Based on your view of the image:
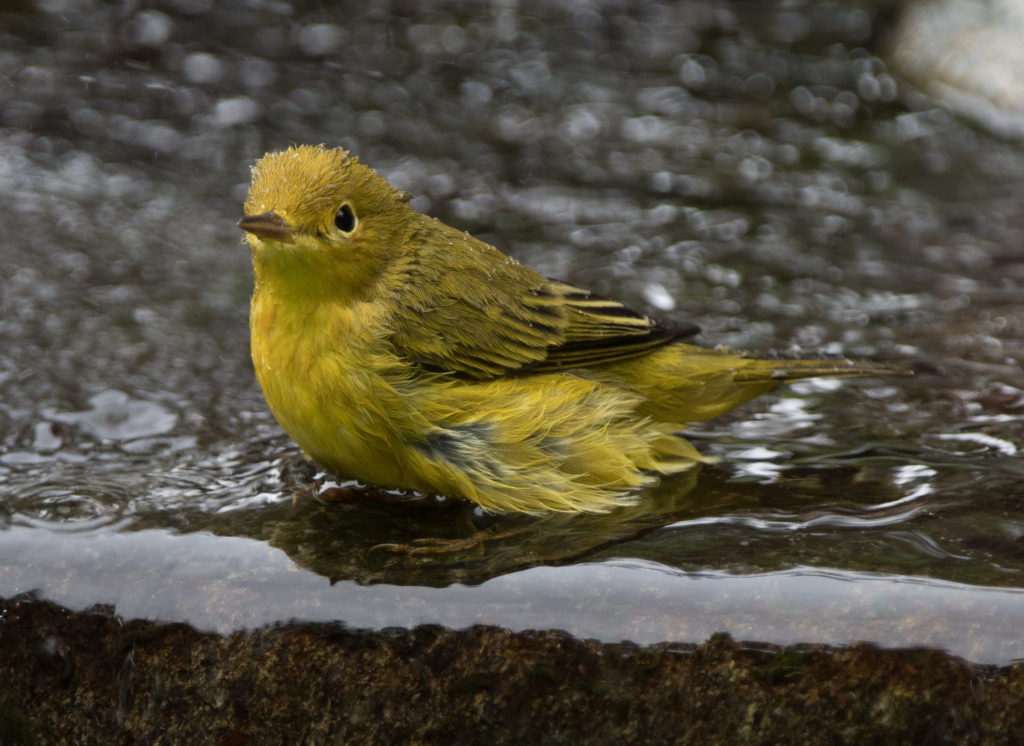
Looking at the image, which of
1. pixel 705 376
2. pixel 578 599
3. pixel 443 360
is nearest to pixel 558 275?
pixel 705 376

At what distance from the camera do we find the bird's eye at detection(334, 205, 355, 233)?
402cm

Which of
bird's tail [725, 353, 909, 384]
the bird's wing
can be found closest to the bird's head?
the bird's wing

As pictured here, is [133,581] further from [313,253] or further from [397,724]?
[313,253]

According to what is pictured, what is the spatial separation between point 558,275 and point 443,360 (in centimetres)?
217

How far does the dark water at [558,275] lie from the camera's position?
3328 mm

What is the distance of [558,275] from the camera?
245 inches

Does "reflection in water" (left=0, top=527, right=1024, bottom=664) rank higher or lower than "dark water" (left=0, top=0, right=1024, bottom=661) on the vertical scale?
lower

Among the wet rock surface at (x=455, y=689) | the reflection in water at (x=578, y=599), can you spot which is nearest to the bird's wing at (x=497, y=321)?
the reflection in water at (x=578, y=599)

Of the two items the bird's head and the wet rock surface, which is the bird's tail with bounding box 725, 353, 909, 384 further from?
the wet rock surface

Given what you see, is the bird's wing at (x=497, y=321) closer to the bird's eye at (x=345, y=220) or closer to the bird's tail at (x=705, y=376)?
the bird's tail at (x=705, y=376)

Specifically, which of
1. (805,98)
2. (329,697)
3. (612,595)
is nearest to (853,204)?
(805,98)

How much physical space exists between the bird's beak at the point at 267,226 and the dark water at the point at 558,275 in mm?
896

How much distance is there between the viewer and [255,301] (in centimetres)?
420

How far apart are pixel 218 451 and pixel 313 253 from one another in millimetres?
906
